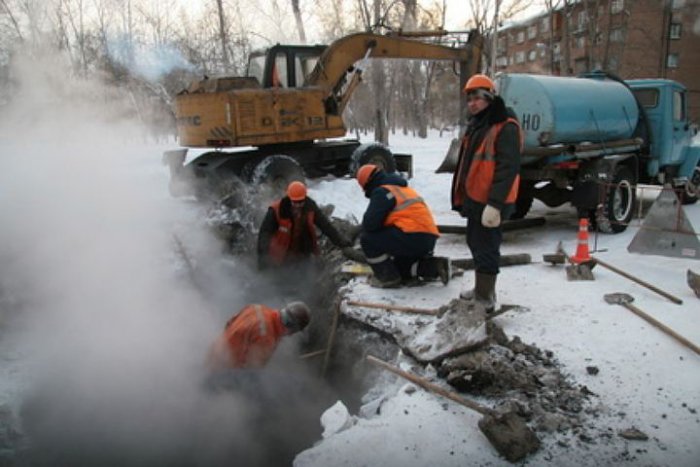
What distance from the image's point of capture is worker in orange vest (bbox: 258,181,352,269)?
18.7ft

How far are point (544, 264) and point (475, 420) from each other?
10.6 feet

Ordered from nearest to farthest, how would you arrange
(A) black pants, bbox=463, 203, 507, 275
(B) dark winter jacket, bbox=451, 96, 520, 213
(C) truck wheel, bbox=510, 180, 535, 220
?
(B) dark winter jacket, bbox=451, 96, 520, 213 → (A) black pants, bbox=463, 203, 507, 275 → (C) truck wheel, bbox=510, 180, 535, 220

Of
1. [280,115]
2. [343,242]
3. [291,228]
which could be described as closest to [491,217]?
[343,242]

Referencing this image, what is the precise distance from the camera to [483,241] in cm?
414

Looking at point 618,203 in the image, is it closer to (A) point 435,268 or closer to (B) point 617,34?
(A) point 435,268

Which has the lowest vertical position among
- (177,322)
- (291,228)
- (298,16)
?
(177,322)

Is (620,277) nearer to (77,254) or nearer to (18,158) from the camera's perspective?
(77,254)

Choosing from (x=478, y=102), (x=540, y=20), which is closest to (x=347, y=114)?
(x=540, y=20)

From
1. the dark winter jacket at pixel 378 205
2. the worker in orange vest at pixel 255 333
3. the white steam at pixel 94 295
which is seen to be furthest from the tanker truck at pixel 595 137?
the white steam at pixel 94 295

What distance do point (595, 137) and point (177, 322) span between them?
6.20 meters

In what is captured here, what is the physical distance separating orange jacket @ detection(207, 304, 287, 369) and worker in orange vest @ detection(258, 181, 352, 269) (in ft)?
5.86

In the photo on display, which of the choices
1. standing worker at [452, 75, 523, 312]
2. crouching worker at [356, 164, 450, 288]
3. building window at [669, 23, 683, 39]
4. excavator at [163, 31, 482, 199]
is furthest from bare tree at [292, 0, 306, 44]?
building window at [669, 23, 683, 39]

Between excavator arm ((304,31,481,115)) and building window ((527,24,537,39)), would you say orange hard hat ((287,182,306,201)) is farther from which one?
building window ((527,24,537,39))

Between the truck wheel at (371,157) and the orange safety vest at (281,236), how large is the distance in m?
3.89
